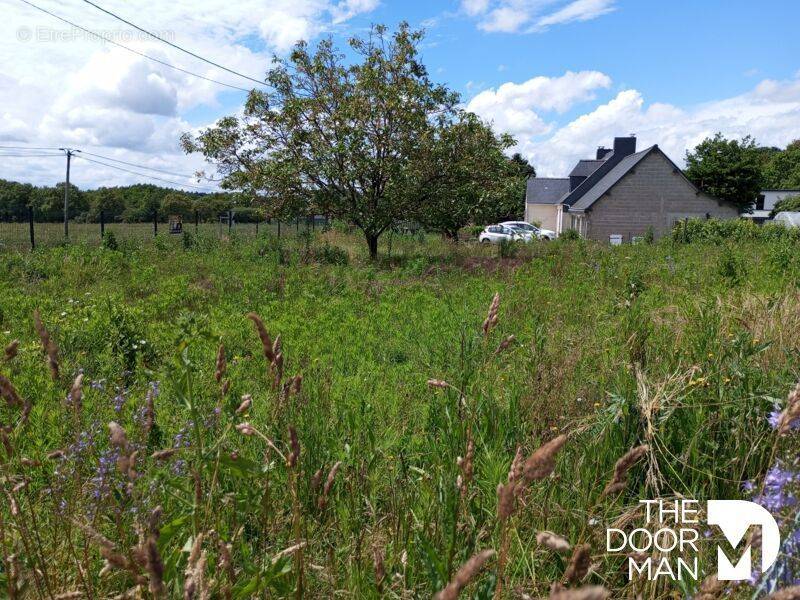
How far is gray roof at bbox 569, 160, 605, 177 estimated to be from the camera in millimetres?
46159

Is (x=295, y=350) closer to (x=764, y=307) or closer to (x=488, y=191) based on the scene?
(x=764, y=307)

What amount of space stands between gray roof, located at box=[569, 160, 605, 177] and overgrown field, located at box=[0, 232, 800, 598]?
1575 inches

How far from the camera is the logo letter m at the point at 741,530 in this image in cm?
151

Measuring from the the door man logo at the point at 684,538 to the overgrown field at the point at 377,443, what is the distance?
70 mm

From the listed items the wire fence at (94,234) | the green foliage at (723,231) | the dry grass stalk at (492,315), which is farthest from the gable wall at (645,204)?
the dry grass stalk at (492,315)

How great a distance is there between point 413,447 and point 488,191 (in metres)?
13.9

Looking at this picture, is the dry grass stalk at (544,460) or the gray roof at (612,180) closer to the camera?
the dry grass stalk at (544,460)

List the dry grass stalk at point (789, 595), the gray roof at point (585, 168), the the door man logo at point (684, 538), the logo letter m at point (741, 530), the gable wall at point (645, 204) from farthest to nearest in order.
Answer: the gray roof at point (585, 168)
the gable wall at point (645, 204)
the the door man logo at point (684, 538)
the logo letter m at point (741, 530)
the dry grass stalk at point (789, 595)

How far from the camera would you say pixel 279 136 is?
1688 centimetres

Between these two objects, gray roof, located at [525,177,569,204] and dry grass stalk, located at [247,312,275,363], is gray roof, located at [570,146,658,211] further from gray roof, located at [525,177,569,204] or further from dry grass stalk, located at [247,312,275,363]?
dry grass stalk, located at [247,312,275,363]

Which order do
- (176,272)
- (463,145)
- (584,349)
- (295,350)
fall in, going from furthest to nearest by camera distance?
1. (463,145)
2. (176,272)
3. (295,350)
4. (584,349)

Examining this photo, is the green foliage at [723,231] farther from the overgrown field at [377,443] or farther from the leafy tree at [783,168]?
the leafy tree at [783,168]

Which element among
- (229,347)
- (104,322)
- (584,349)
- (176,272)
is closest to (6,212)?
(176,272)

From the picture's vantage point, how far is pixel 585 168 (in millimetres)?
47062
